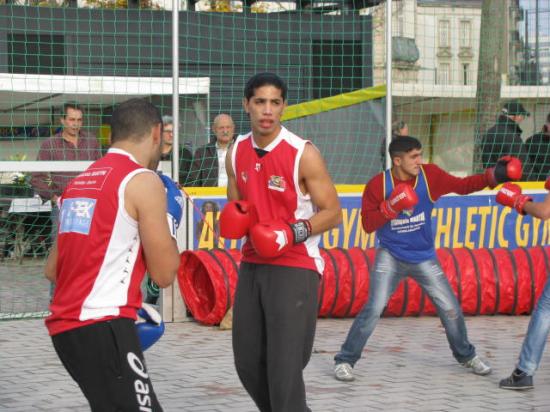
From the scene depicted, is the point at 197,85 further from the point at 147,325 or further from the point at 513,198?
the point at 147,325

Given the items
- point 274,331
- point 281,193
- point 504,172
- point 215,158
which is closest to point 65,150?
point 215,158

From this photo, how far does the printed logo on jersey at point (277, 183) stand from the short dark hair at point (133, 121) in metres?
0.98

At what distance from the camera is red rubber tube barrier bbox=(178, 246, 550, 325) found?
31.0ft

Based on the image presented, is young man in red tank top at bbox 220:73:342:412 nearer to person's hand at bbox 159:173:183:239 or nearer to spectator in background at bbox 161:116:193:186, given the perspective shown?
person's hand at bbox 159:173:183:239

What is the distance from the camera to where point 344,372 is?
7.11m

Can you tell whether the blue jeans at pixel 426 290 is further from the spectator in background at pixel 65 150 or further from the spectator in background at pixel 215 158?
the spectator in background at pixel 65 150

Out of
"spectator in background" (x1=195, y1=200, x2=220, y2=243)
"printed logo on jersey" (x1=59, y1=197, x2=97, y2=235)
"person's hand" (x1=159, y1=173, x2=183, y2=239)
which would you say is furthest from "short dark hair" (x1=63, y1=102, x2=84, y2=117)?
"printed logo on jersey" (x1=59, y1=197, x2=97, y2=235)

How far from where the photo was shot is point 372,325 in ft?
23.8

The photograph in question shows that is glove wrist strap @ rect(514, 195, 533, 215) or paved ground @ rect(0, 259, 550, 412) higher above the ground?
glove wrist strap @ rect(514, 195, 533, 215)

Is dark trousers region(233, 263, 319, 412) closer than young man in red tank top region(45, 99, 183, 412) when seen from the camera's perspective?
No

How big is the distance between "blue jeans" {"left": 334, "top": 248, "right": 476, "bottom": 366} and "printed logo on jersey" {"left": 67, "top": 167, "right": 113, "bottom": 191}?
357cm

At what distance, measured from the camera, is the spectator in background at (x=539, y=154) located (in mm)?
11688

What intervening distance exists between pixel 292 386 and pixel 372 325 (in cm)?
247

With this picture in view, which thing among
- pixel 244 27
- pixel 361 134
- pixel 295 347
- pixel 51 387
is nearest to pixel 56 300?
pixel 295 347
